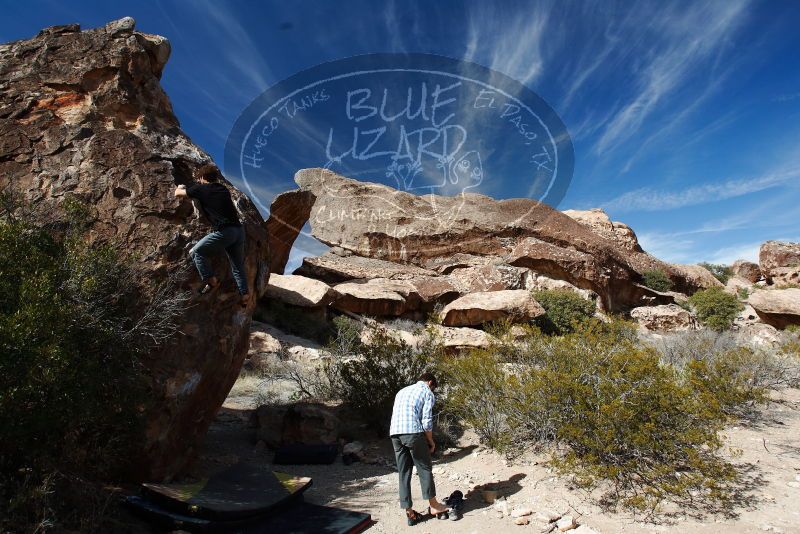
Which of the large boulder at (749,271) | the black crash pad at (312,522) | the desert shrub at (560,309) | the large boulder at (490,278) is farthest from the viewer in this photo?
the large boulder at (749,271)

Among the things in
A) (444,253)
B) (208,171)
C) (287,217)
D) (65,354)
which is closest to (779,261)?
(444,253)

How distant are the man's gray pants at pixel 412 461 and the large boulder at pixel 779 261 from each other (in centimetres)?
2920

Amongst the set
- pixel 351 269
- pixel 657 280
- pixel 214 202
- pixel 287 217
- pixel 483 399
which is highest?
pixel 287 217

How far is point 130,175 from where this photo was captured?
4.78 metres

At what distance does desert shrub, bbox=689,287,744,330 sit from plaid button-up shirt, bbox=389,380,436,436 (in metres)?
16.8

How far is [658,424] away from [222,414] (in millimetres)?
6566

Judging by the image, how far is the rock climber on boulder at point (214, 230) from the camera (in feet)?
15.1

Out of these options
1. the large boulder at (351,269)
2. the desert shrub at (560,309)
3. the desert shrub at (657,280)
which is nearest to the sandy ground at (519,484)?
the desert shrub at (560,309)

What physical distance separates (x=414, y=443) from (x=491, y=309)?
1229cm

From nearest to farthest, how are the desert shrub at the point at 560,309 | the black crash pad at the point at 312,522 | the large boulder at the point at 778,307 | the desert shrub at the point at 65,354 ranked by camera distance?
1. the desert shrub at the point at 65,354
2. the black crash pad at the point at 312,522
3. the large boulder at the point at 778,307
4. the desert shrub at the point at 560,309

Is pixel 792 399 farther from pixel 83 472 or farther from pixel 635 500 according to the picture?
pixel 83 472

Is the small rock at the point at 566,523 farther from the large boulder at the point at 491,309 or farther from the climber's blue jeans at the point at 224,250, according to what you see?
the large boulder at the point at 491,309

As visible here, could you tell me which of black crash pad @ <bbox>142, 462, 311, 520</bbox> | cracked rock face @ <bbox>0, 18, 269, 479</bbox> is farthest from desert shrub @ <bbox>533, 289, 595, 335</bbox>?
cracked rock face @ <bbox>0, 18, 269, 479</bbox>

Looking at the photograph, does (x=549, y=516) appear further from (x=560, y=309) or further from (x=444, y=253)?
(x=444, y=253)
